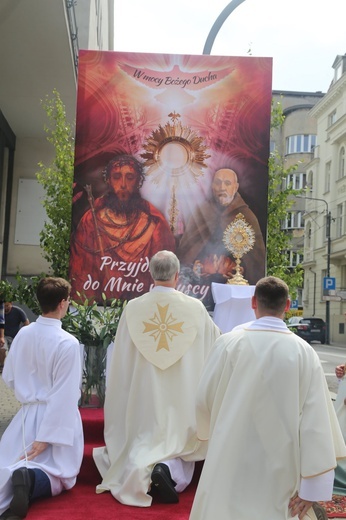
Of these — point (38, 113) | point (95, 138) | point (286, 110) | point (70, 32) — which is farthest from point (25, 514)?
point (286, 110)

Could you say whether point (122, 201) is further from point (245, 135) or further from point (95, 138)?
point (245, 135)

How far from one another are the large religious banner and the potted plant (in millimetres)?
1599

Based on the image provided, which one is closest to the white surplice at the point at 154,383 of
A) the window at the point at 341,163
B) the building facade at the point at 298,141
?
the window at the point at 341,163

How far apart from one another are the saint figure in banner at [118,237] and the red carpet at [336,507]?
377 cm

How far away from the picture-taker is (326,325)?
36.7 metres

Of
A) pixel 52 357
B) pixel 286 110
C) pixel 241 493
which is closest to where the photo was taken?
pixel 241 493

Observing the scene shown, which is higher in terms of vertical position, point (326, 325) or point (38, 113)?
point (38, 113)

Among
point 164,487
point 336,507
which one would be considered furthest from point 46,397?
point 336,507

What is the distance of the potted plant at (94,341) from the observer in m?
6.52

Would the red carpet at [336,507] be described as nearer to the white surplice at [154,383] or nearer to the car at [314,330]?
the white surplice at [154,383]

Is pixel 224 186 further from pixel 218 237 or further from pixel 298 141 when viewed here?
pixel 298 141

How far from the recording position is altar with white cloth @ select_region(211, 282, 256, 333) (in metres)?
7.22

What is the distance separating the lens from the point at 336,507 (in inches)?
198

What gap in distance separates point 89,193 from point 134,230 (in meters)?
0.71
